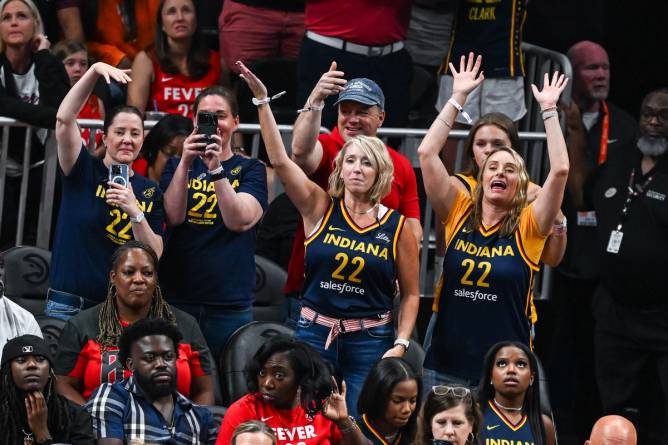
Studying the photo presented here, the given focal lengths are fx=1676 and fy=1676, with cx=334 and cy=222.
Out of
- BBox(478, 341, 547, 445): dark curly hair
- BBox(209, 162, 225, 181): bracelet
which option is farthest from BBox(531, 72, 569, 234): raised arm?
BBox(209, 162, 225, 181): bracelet

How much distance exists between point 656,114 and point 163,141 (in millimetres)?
3052

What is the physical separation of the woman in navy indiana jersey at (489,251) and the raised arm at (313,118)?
0.53 meters

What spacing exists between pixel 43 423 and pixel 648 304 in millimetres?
4187

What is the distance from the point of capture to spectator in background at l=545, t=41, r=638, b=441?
1076cm

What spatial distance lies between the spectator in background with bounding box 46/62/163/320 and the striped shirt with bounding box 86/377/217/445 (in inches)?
39.3

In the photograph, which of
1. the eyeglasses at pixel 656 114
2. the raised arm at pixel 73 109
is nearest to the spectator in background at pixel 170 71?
the raised arm at pixel 73 109

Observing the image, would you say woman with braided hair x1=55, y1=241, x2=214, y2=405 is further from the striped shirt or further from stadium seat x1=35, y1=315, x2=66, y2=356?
stadium seat x1=35, y1=315, x2=66, y2=356

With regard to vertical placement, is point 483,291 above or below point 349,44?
below

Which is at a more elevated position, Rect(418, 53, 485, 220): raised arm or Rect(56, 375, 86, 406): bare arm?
Rect(418, 53, 485, 220): raised arm

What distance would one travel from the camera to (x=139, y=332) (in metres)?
7.60

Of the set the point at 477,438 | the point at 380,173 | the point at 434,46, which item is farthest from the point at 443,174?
the point at 434,46

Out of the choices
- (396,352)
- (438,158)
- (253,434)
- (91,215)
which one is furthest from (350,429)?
(91,215)

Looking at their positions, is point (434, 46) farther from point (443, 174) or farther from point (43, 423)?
point (43, 423)

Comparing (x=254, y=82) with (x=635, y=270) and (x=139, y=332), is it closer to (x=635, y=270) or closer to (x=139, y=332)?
(x=139, y=332)
